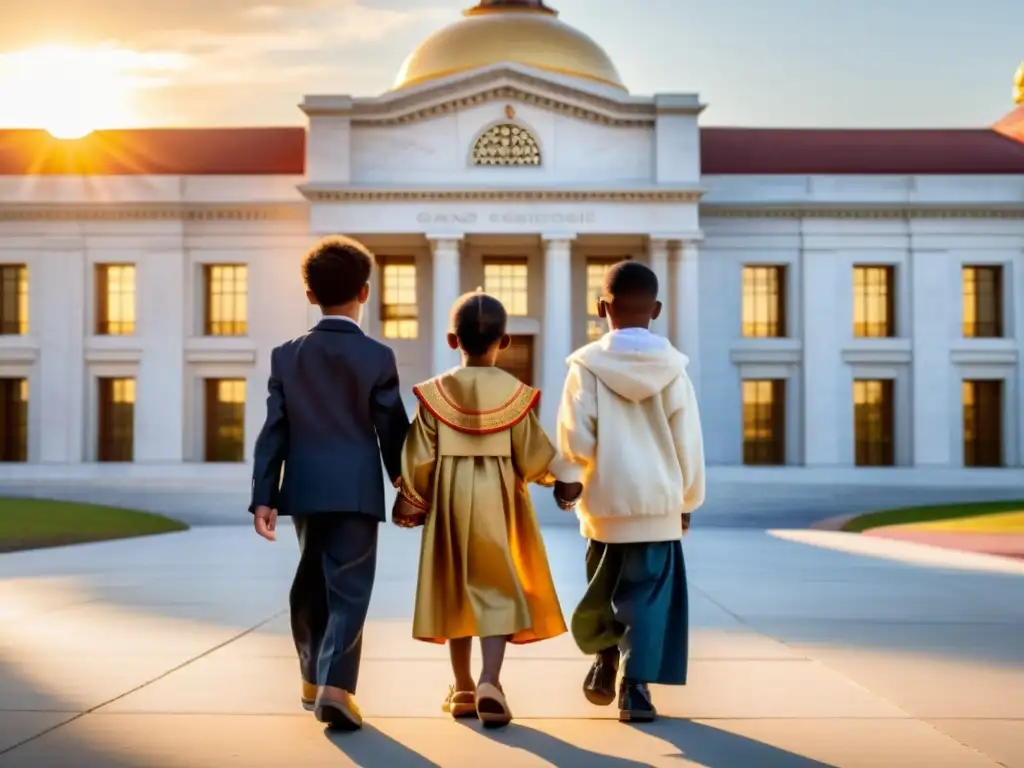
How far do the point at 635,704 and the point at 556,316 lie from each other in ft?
110

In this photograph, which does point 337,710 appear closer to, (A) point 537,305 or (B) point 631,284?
(B) point 631,284

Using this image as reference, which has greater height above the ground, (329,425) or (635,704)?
(329,425)

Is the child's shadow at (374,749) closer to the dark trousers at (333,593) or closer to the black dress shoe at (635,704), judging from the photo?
the dark trousers at (333,593)

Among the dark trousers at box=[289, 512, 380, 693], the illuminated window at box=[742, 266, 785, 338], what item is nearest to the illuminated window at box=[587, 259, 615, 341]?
the illuminated window at box=[742, 266, 785, 338]

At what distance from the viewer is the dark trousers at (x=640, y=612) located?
6.13m

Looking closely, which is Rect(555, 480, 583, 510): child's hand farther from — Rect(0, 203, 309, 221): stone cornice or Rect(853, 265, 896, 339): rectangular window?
Rect(853, 265, 896, 339): rectangular window

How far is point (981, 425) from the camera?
43.7m

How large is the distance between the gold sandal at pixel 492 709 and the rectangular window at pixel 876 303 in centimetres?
3939

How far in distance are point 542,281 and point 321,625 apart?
37032mm

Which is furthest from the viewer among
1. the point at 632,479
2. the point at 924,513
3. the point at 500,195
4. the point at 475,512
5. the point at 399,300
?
the point at 399,300

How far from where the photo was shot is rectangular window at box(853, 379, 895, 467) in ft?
143

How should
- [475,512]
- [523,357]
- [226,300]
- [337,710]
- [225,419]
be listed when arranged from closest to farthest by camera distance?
[337,710] < [475,512] < [523,357] < [226,300] < [225,419]

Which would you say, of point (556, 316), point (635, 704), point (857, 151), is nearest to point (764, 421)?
point (556, 316)

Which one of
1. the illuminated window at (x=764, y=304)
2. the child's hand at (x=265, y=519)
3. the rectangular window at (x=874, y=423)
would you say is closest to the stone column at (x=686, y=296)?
the illuminated window at (x=764, y=304)
